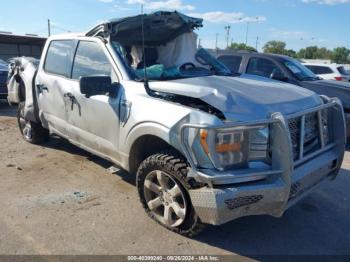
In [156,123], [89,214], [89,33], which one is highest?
[89,33]

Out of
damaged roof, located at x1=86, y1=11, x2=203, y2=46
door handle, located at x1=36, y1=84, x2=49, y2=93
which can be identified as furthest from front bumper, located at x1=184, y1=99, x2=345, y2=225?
door handle, located at x1=36, y1=84, x2=49, y2=93

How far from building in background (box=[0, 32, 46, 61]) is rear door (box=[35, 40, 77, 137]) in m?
24.3

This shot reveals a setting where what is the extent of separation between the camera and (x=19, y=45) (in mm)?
29984

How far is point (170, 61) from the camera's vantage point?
17.6 feet

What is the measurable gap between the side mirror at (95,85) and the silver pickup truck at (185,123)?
11 mm

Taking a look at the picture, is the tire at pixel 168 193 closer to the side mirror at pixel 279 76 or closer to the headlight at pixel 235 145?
the headlight at pixel 235 145

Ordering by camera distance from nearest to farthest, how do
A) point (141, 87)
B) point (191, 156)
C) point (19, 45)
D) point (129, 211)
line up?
1. point (191, 156)
2. point (141, 87)
3. point (129, 211)
4. point (19, 45)

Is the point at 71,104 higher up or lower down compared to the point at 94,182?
higher up

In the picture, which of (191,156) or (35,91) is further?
(35,91)

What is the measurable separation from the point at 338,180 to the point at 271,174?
8.92 feet

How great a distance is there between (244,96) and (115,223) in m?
1.81

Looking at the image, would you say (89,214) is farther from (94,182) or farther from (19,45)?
(19,45)

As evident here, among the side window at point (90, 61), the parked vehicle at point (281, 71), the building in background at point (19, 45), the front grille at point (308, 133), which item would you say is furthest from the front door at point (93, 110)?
the building in background at point (19, 45)

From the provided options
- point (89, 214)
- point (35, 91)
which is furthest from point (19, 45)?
point (89, 214)
